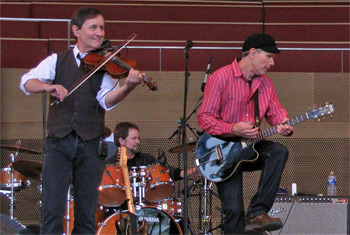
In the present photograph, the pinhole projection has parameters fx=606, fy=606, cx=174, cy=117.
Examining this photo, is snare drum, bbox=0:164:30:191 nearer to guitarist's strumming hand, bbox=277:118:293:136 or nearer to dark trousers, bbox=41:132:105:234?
dark trousers, bbox=41:132:105:234

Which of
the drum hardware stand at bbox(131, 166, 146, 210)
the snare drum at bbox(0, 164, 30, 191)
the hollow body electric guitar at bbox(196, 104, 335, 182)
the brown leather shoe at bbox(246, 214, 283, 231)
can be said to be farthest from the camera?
the snare drum at bbox(0, 164, 30, 191)

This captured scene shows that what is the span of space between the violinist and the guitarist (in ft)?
2.96

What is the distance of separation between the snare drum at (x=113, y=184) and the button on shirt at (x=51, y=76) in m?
1.96

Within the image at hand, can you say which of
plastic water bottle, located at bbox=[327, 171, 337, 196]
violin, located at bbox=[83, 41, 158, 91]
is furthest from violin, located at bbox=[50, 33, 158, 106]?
plastic water bottle, located at bbox=[327, 171, 337, 196]

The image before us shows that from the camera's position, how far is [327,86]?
7648 millimetres

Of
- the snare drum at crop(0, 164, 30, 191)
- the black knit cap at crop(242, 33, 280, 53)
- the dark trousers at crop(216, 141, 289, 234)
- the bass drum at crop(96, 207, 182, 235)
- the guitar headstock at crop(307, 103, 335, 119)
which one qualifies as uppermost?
the black knit cap at crop(242, 33, 280, 53)

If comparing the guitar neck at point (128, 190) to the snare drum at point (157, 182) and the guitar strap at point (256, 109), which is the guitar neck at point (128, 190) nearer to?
the snare drum at point (157, 182)

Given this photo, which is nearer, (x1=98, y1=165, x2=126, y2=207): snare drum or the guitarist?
the guitarist

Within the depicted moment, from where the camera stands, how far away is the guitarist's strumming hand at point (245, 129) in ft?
13.2

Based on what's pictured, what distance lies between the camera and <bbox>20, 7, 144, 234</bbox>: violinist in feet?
11.0

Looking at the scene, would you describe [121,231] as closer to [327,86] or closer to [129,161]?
[129,161]

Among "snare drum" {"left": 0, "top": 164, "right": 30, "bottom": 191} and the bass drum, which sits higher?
"snare drum" {"left": 0, "top": 164, "right": 30, "bottom": 191}

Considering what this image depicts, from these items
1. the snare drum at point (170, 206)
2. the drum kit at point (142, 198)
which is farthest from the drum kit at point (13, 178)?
the snare drum at point (170, 206)

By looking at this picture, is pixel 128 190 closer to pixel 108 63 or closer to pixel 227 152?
pixel 227 152
